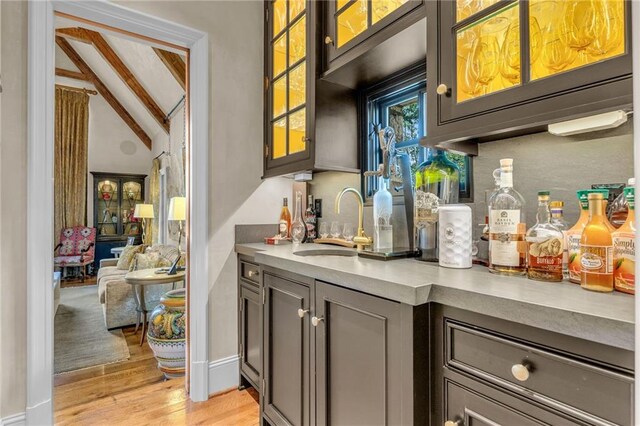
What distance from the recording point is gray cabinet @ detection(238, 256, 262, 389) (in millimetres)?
2006

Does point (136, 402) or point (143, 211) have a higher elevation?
point (143, 211)

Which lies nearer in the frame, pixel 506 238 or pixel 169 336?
pixel 506 238

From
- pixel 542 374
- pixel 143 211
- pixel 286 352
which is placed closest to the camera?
pixel 542 374

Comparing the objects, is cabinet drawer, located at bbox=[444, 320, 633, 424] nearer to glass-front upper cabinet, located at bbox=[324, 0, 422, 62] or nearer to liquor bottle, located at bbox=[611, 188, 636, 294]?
liquor bottle, located at bbox=[611, 188, 636, 294]

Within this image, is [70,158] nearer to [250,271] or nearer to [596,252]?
[250,271]

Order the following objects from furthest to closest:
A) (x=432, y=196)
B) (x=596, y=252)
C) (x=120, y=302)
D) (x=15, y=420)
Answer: (x=120, y=302)
(x=15, y=420)
(x=432, y=196)
(x=596, y=252)

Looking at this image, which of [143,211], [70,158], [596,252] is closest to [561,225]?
[596,252]

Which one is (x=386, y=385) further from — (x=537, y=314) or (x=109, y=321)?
(x=109, y=321)

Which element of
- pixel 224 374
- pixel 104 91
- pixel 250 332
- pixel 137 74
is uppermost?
pixel 104 91

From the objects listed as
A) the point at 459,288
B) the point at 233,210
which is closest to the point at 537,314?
the point at 459,288

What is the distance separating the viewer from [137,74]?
5.54 metres

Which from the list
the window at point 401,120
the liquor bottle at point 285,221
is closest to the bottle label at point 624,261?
the window at point 401,120

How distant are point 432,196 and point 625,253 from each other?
64cm

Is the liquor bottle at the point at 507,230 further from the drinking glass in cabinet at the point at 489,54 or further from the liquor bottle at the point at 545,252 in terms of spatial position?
the drinking glass in cabinet at the point at 489,54
